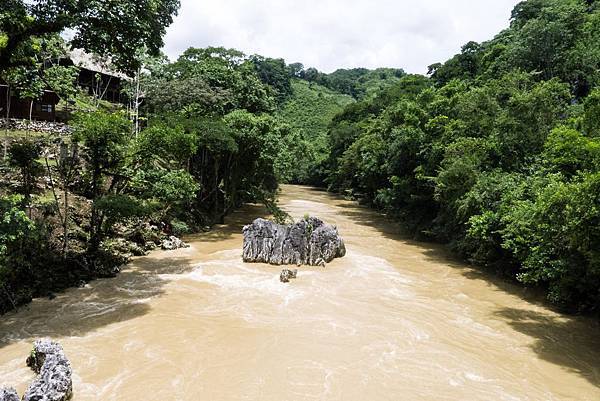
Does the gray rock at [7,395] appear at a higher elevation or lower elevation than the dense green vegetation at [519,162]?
lower

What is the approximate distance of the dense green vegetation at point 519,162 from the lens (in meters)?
11.2

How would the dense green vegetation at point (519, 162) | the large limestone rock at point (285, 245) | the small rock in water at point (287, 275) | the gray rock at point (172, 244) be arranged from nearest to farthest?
1. the dense green vegetation at point (519, 162)
2. the small rock in water at point (287, 275)
3. the large limestone rock at point (285, 245)
4. the gray rock at point (172, 244)

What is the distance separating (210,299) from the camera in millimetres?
13453

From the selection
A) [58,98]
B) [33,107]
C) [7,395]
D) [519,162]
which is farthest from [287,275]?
[33,107]

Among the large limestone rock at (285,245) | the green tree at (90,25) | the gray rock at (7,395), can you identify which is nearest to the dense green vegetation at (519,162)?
the large limestone rock at (285,245)

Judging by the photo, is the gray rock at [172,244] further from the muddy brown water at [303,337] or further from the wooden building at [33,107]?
the wooden building at [33,107]

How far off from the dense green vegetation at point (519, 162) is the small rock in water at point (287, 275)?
695 centimetres

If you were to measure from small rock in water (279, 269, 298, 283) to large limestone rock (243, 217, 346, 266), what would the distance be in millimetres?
1962

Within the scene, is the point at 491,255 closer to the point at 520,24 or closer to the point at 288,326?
the point at 288,326

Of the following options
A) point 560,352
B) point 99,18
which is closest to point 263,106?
point 99,18

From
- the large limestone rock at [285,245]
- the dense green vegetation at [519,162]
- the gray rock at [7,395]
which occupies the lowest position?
the gray rock at [7,395]

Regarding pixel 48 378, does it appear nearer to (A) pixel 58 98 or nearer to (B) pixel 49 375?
(B) pixel 49 375

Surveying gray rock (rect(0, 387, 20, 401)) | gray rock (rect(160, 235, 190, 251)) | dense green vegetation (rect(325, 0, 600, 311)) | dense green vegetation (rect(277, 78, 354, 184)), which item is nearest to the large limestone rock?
gray rock (rect(160, 235, 190, 251))

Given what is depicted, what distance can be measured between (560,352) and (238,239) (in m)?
15.8
